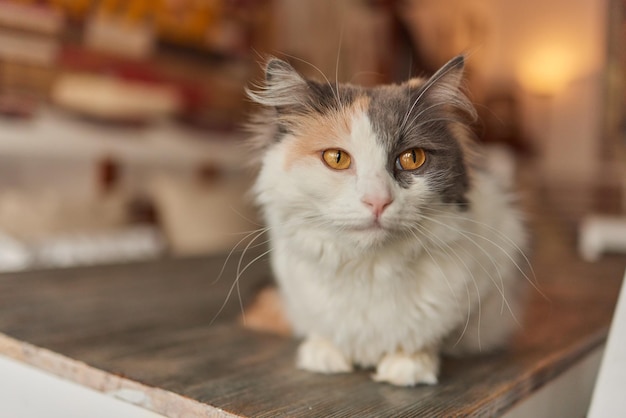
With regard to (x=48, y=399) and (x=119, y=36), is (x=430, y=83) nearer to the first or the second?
(x=48, y=399)

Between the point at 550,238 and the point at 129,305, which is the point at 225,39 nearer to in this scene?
the point at 129,305

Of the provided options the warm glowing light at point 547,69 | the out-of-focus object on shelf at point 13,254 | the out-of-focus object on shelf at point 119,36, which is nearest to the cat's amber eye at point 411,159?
the out-of-focus object on shelf at point 13,254

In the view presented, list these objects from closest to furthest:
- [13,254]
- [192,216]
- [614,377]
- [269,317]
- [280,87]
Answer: [614,377]
[280,87]
[269,317]
[13,254]
[192,216]

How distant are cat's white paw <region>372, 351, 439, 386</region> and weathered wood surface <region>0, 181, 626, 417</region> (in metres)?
0.02

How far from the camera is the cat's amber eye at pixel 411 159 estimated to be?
0.73 meters

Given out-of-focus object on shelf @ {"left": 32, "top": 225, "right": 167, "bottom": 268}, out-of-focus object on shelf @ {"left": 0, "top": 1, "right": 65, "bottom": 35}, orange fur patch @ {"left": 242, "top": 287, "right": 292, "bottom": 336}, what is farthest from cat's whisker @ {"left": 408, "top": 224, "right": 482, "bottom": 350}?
out-of-focus object on shelf @ {"left": 0, "top": 1, "right": 65, "bottom": 35}

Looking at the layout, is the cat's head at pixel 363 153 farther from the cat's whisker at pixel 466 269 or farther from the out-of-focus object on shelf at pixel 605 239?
the out-of-focus object on shelf at pixel 605 239

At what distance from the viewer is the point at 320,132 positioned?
768 millimetres

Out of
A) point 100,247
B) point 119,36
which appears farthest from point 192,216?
point 119,36

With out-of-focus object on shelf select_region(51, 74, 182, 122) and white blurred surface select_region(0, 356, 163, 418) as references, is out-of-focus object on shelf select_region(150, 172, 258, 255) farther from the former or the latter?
white blurred surface select_region(0, 356, 163, 418)

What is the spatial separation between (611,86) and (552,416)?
6.21 meters

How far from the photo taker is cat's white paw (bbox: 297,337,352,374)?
845 millimetres

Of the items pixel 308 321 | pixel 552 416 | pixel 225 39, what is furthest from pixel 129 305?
pixel 225 39

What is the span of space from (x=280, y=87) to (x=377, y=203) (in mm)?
226
